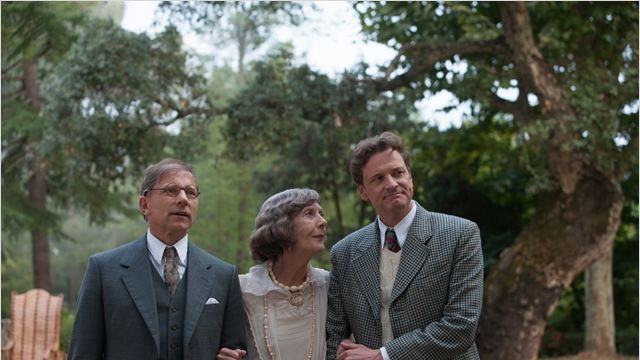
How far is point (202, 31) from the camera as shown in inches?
374

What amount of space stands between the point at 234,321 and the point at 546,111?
609 centimetres

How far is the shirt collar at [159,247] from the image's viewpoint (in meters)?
3.10

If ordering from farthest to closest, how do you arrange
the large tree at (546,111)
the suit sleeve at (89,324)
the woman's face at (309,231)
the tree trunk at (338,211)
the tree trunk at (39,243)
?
1. the tree trunk at (39,243)
2. the tree trunk at (338,211)
3. the large tree at (546,111)
4. the woman's face at (309,231)
5. the suit sleeve at (89,324)

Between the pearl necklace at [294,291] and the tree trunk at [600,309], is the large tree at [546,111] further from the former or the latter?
the pearl necklace at [294,291]

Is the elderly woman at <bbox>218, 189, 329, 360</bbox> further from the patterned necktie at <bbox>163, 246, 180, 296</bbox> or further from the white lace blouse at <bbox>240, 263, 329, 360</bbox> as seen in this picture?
the patterned necktie at <bbox>163, 246, 180, 296</bbox>

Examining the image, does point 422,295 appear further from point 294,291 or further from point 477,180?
point 477,180

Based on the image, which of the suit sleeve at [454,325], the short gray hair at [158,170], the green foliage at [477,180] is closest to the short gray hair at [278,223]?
the short gray hair at [158,170]

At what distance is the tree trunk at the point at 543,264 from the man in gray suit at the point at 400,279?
5683mm

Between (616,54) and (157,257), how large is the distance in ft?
26.1

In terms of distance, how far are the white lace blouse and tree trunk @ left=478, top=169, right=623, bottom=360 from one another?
219 inches

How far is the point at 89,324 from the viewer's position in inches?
116

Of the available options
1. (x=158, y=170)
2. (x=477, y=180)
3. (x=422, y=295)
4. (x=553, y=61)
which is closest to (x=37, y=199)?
(x=477, y=180)

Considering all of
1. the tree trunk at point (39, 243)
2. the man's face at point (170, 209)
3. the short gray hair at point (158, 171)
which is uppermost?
the tree trunk at point (39, 243)

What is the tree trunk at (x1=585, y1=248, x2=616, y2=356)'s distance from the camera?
1134cm
